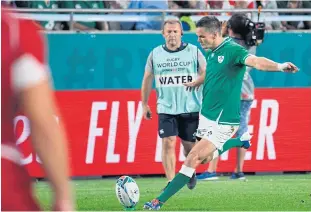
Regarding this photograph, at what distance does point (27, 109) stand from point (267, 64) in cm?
756

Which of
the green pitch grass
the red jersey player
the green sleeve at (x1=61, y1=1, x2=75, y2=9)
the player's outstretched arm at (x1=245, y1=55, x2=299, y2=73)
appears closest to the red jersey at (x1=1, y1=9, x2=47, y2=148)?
the red jersey player

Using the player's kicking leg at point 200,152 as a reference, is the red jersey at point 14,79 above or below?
above

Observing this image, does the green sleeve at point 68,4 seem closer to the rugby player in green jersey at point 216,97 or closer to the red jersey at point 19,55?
the rugby player in green jersey at point 216,97

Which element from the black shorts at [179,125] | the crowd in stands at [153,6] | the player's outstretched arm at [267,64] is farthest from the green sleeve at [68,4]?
the player's outstretched arm at [267,64]

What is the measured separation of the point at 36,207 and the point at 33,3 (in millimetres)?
14683

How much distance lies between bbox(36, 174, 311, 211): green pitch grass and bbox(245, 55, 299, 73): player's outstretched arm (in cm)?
172

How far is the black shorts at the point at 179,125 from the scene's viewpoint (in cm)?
1455

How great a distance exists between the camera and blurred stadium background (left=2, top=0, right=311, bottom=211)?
56.3 ft

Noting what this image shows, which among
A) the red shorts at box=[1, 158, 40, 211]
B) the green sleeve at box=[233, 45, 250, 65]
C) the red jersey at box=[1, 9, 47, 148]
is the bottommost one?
the green sleeve at box=[233, 45, 250, 65]

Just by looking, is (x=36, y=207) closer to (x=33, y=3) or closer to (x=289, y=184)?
(x=289, y=184)

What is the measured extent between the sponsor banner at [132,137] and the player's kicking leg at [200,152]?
5.18 m

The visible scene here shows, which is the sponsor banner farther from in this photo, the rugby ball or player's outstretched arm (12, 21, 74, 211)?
player's outstretched arm (12, 21, 74, 211)

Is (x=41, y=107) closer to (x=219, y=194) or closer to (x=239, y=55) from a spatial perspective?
(x=239, y=55)

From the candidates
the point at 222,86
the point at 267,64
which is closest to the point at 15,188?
the point at 267,64
